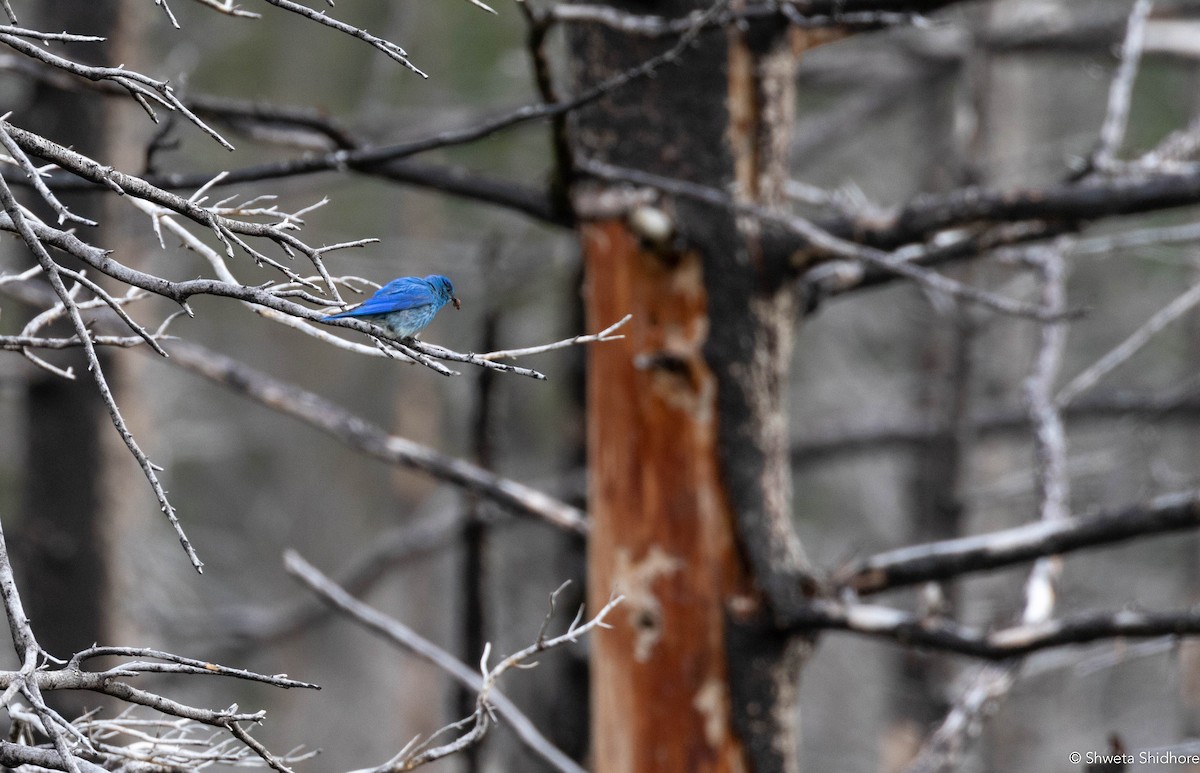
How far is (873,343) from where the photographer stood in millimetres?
11492

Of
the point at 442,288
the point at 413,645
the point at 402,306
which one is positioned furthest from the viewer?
the point at 413,645

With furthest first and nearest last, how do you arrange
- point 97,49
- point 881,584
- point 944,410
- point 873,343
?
point 873,343 < point 944,410 < point 97,49 < point 881,584

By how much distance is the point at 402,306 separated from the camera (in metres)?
1.68

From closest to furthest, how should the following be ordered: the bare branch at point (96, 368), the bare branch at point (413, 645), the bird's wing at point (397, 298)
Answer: the bare branch at point (96, 368) < the bird's wing at point (397, 298) < the bare branch at point (413, 645)

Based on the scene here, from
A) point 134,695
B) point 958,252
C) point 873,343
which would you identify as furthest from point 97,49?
point 873,343

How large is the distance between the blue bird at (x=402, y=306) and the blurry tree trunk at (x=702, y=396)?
128 centimetres

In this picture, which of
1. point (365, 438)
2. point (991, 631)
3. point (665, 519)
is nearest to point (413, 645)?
point (365, 438)

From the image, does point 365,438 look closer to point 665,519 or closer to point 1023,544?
point 665,519

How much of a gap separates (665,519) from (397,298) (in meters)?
1.56

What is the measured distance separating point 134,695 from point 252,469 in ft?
55.2

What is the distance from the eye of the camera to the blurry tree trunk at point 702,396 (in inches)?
118

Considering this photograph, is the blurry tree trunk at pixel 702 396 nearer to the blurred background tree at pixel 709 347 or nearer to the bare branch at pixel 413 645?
the blurred background tree at pixel 709 347

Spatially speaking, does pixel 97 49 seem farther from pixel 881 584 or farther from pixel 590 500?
pixel 881 584

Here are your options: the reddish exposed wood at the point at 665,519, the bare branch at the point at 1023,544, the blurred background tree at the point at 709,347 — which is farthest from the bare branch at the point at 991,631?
the reddish exposed wood at the point at 665,519
